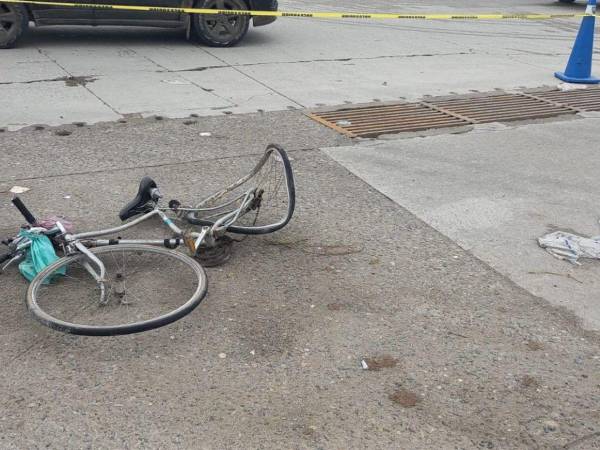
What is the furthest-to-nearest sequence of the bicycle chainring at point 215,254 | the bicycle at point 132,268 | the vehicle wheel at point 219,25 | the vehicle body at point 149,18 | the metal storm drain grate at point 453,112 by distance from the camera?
1. the vehicle wheel at point 219,25
2. the vehicle body at point 149,18
3. the metal storm drain grate at point 453,112
4. the bicycle chainring at point 215,254
5. the bicycle at point 132,268

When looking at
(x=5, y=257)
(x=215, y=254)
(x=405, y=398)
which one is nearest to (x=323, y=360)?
(x=405, y=398)

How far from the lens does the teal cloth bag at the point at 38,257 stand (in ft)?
13.3

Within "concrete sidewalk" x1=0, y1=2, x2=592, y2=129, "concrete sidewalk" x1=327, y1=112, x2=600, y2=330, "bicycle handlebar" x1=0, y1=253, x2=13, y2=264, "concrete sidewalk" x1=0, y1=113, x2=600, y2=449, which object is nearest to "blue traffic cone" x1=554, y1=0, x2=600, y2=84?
"concrete sidewalk" x1=0, y1=2, x2=592, y2=129

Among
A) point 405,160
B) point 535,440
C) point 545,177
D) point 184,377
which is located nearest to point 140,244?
point 184,377

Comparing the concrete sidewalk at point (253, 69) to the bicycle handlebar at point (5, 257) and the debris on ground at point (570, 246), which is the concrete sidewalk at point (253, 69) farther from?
the debris on ground at point (570, 246)

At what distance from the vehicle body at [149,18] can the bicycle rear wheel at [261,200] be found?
535 cm

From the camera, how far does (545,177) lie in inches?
244

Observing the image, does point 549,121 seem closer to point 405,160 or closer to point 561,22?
point 405,160

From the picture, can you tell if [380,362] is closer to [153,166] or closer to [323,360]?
[323,360]

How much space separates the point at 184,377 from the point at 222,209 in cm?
196

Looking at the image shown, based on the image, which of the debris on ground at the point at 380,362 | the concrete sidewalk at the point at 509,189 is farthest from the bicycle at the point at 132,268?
the concrete sidewalk at the point at 509,189

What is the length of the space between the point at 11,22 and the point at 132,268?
6619 mm

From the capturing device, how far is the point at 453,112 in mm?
8070

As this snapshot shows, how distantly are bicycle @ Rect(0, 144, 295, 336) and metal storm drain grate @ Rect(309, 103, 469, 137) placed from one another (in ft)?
8.47
